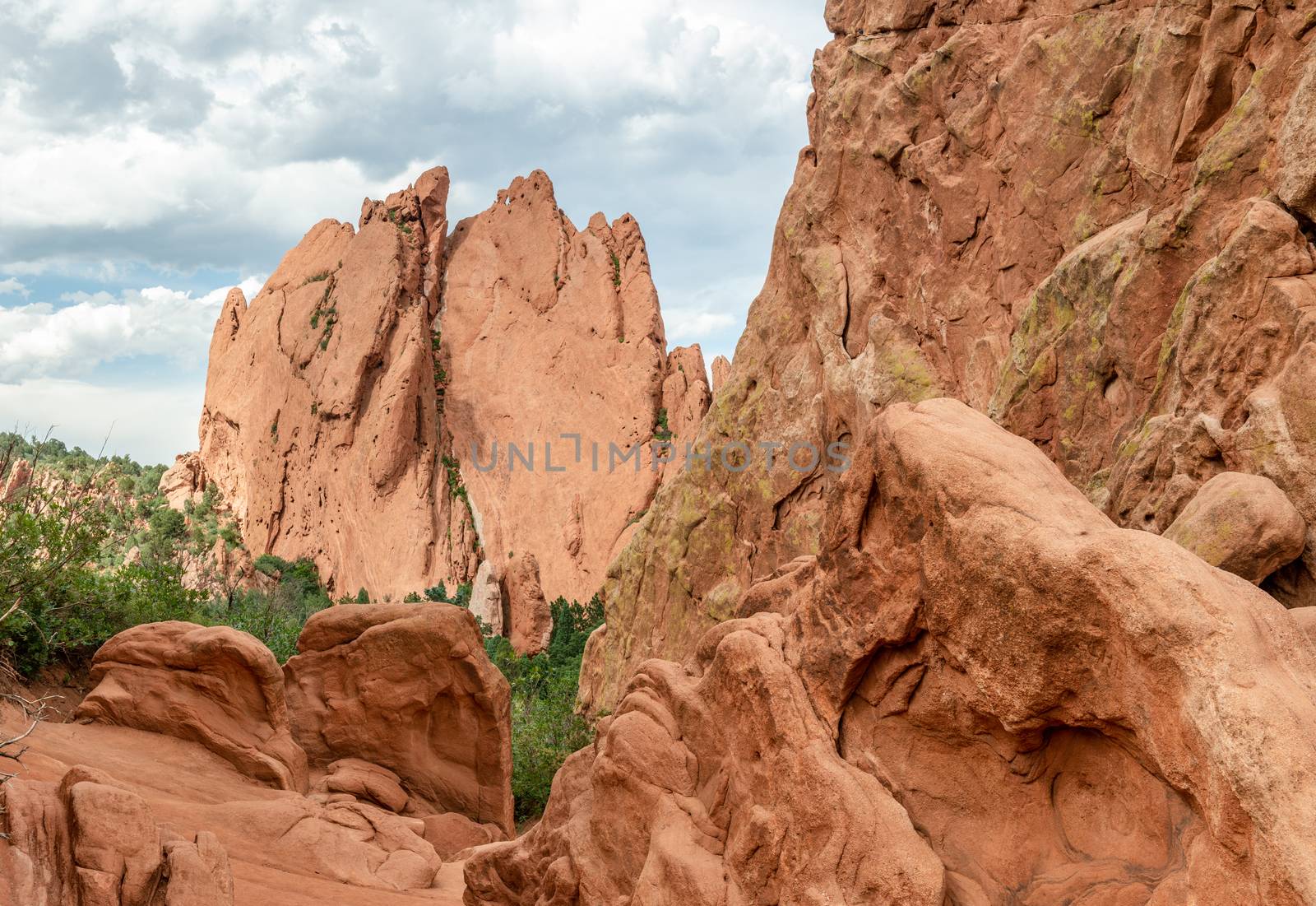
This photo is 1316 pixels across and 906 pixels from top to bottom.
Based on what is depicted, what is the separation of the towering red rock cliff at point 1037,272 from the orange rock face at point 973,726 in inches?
168

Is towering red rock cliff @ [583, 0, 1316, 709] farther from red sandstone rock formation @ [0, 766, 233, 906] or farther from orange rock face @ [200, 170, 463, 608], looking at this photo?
orange rock face @ [200, 170, 463, 608]

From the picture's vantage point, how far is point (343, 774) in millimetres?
17594

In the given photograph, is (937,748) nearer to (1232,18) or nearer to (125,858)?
(125,858)

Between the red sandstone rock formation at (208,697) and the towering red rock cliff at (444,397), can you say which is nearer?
the red sandstone rock formation at (208,697)

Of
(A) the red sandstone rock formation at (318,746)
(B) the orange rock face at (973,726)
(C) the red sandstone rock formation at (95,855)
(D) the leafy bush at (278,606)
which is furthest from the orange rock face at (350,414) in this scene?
(B) the orange rock face at (973,726)

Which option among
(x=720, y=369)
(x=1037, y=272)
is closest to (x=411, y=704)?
(x=1037, y=272)

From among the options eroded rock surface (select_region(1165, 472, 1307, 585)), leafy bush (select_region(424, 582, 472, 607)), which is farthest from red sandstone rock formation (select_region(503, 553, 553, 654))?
eroded rock surface (select_region(1165, 472, 1307, 585))

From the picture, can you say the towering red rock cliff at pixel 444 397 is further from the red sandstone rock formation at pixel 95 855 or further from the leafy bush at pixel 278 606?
the red sandstone rock formation at pixel 95 855

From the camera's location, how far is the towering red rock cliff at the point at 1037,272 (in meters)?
12.8

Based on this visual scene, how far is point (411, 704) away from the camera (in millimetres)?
18375

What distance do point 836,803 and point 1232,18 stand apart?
15.7 metres

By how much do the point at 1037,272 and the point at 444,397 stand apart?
141 ft

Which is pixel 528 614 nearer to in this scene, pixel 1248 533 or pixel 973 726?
pixel 1248 533

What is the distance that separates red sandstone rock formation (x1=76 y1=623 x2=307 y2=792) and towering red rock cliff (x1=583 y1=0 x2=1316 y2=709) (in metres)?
13.1
